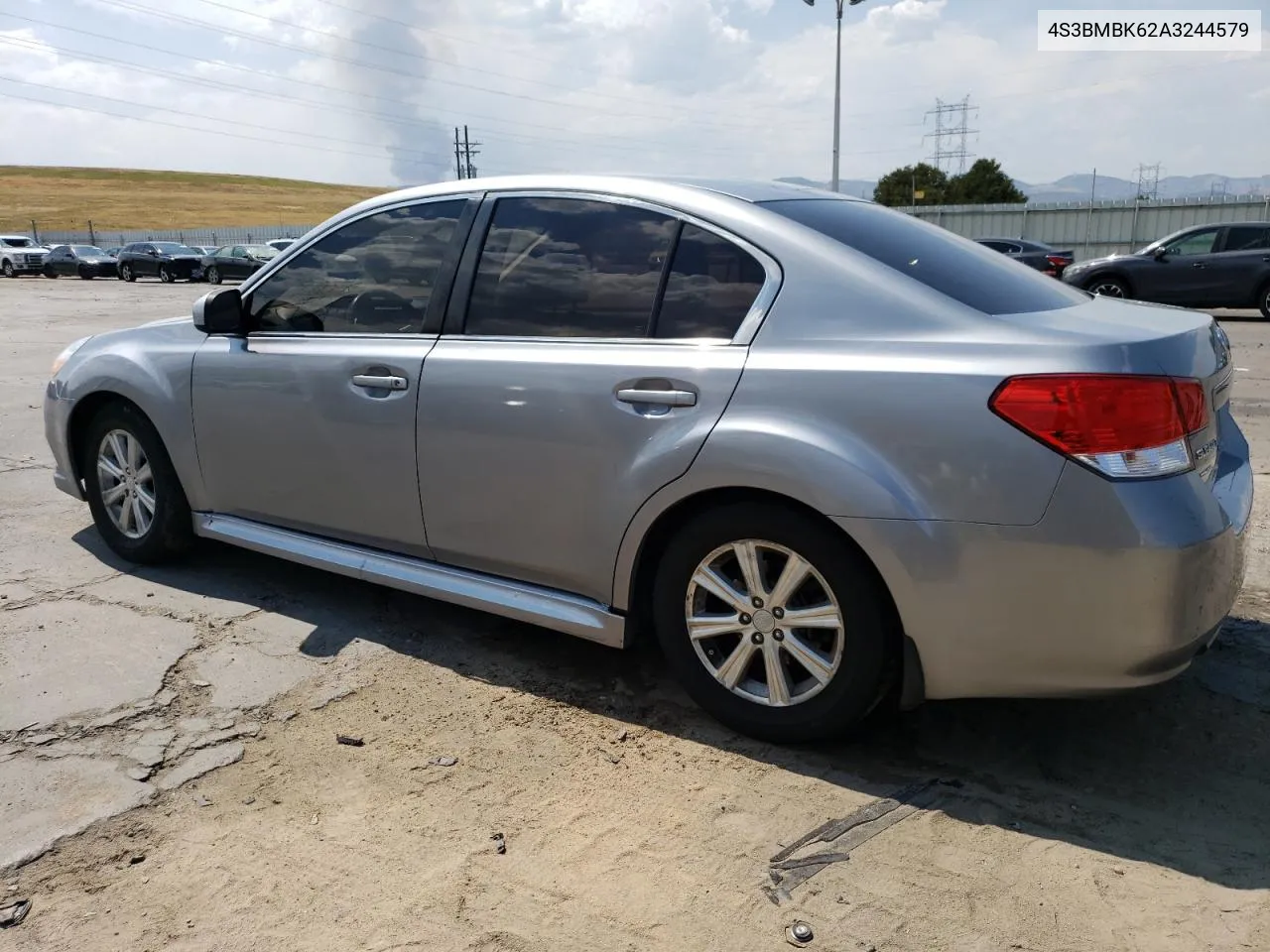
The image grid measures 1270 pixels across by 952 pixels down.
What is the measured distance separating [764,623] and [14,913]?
1.98 metres

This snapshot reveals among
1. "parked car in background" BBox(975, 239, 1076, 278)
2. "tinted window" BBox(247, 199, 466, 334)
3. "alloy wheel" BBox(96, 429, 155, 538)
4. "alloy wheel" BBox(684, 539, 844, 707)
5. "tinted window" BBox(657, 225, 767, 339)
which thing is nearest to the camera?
"alloy wheel" BBox(684, 539, 844, 707)

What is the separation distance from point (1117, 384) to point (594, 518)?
1.51 metres

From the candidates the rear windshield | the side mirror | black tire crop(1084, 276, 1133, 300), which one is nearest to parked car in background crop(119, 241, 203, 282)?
black tire crop(1084, 276, 1133, 300)

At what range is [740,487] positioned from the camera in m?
2.95

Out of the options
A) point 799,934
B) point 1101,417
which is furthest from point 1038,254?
point 799,934

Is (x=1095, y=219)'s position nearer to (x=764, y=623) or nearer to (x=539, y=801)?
(x=764, y=623)

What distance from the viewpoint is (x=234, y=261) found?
111 ft

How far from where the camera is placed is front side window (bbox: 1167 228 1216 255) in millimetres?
15664

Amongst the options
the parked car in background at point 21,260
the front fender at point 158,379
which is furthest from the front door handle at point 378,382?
the parked car in background at point 21,260

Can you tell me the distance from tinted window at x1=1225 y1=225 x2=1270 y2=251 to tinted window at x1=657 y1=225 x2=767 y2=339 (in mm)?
15461

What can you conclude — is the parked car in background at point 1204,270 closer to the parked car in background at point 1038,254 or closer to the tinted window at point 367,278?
the parked car in background at point 1038,254

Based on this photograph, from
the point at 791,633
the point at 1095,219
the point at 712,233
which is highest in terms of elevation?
the point at 1095,219

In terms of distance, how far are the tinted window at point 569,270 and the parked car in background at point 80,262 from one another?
40.2 metres

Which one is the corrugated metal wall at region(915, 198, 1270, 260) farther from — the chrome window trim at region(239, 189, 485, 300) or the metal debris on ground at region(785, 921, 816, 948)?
the metal debris on ground at region(785, 921, 816, 948)
